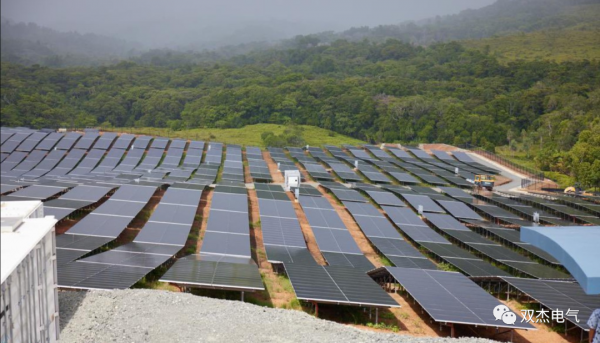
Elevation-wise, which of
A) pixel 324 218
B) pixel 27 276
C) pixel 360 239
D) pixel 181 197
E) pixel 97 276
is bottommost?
pixel 360 239

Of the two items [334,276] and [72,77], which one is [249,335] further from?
[72,77]

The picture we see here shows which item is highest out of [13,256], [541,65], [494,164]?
[541,65]

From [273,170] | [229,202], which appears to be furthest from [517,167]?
[229,202]

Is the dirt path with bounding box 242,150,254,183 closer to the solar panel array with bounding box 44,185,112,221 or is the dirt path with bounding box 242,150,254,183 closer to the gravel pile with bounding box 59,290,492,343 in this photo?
the solar panel array with bounding box 44,185,112,221

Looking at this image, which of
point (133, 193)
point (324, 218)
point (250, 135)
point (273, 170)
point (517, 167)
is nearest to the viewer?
point (324, 218)

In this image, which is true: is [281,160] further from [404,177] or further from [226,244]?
[226,244]

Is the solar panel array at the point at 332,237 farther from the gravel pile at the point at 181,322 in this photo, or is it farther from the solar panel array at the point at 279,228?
the gravel pile at the point at 181,322

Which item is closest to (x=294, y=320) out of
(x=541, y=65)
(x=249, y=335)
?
(x=249, y=335)
